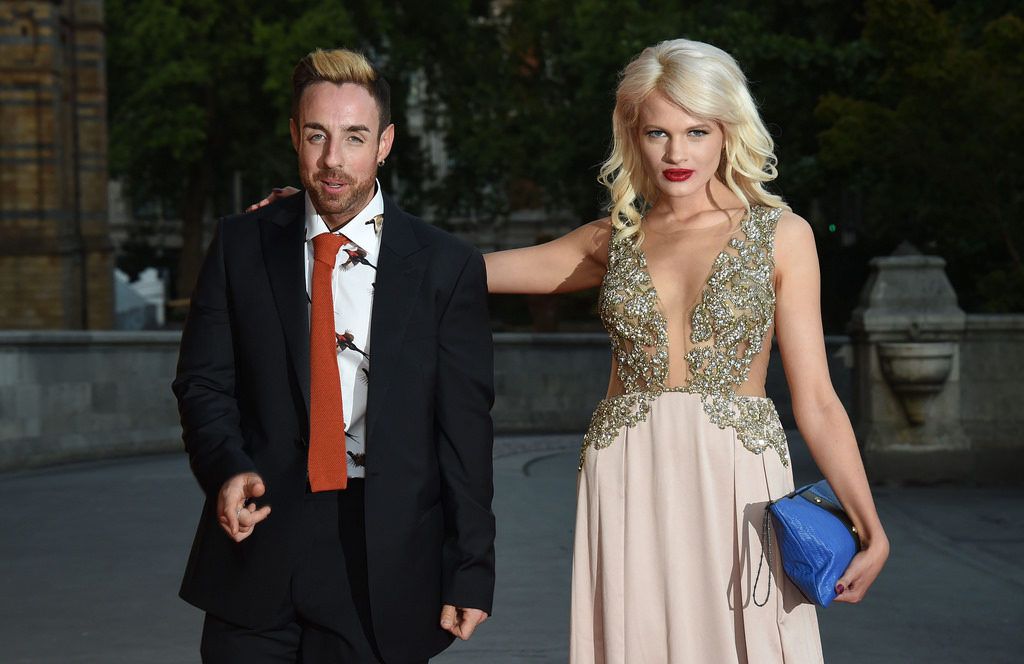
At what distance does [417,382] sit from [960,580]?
5365mm

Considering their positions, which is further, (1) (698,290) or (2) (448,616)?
(1) (698,290)

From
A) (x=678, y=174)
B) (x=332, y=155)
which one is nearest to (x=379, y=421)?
(x=332, y=155)

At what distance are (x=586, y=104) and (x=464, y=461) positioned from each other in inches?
1286

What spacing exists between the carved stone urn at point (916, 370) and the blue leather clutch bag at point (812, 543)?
28.6ft

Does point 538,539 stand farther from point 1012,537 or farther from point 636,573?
point 636,573

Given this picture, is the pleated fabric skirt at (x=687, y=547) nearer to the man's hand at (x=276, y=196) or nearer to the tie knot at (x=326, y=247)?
the tie knot at (x=326, y=247)

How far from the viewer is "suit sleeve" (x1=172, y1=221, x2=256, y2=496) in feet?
11.4

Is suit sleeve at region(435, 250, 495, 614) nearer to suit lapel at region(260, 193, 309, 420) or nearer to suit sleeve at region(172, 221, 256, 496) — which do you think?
suit lapel at region(260, 193, 309, 420)

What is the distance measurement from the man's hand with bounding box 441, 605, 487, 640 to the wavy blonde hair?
100cm

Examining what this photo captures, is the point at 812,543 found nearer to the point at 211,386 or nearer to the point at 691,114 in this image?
the point at 691,114

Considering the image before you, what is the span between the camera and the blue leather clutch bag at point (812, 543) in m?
3.58

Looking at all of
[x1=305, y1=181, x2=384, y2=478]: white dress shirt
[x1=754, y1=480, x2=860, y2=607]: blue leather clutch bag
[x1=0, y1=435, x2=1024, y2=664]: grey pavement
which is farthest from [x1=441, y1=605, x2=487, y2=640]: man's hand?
[x1=0, y1=435, x2=1024, y2=664]: grey pavement

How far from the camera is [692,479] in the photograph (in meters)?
3.87

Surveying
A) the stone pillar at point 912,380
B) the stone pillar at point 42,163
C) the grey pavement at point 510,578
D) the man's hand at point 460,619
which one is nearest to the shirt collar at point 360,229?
the man's hand at point 460,619
